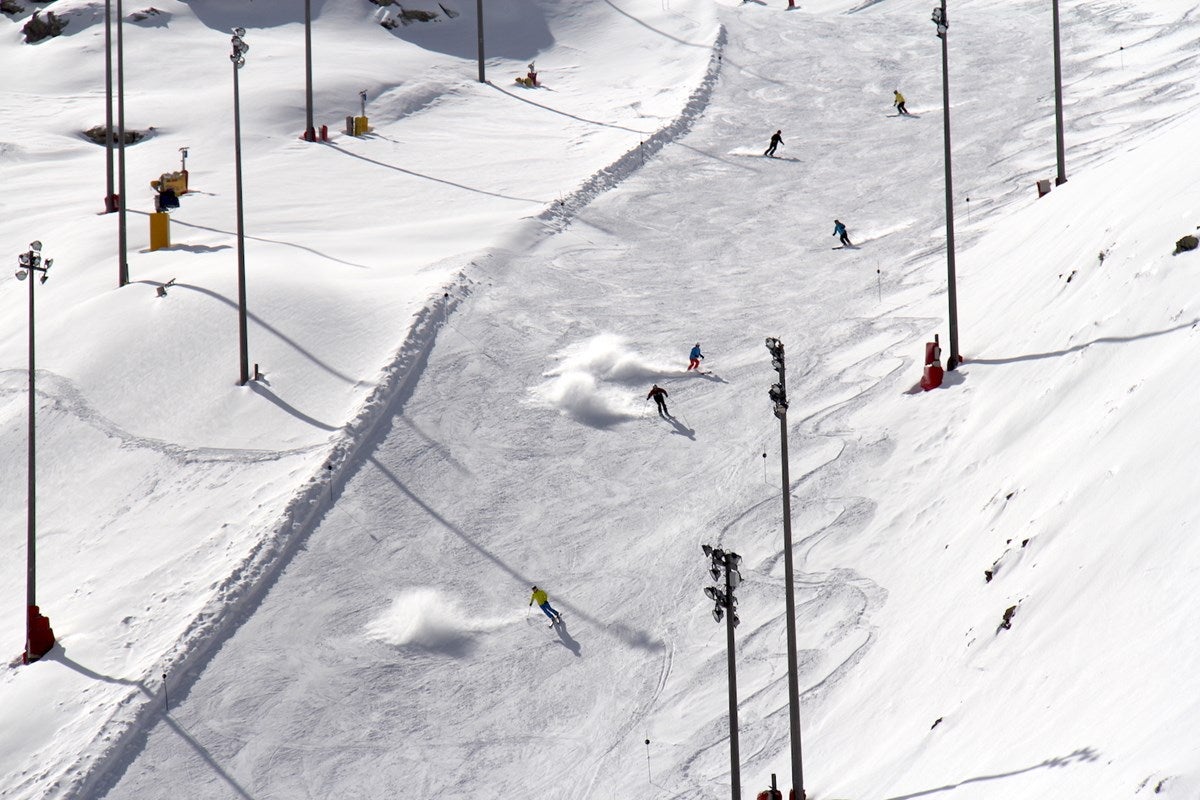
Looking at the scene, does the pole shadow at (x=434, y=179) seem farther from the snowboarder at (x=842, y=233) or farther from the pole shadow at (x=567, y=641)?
the pole shadow at (x=567, y=641)

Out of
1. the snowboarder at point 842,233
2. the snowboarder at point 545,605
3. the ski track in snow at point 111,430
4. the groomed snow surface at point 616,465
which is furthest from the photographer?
the snowboarder at point 842,233

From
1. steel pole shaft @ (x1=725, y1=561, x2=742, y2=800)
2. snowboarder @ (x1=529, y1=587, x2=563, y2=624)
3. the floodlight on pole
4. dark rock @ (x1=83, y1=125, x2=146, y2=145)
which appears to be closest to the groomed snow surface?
snowboarder @ (x1=529, y1=587, x2=563, y2=624)

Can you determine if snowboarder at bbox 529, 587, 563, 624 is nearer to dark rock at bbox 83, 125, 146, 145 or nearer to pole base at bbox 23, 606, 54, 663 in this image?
pole base at bbox 23, 606, 54, 663

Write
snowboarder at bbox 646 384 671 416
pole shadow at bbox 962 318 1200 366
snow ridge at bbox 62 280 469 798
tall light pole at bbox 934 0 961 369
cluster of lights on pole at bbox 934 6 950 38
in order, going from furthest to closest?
snowboarder at bbox 646 384 671 416, tall light pole at bbox 934 0 961 369, cluster of lights on pole at bbox 934 6 950 38, pole shadow at bbox 962 318 1200 366, snow ridge at bbox 62 280 469 798

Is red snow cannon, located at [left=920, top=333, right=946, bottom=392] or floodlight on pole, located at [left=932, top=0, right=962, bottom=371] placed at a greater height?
floodlight on pole, located at [left=932, top=0, right=962, bottom=371]

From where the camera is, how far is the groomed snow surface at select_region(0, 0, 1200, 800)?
20.2 meters

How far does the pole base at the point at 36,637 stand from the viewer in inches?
923

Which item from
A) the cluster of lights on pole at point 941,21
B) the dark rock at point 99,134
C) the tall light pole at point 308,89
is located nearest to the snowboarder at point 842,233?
the cluster of lights on pole at point 941,21

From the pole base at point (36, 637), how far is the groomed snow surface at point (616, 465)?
50cm

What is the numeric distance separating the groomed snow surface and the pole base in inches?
19.6

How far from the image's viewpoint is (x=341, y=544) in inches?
1021

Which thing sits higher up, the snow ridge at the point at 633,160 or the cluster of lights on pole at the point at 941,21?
the cluster of lights on pole at the point at 941,21

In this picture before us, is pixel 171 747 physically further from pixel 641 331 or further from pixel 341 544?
pixel 641 331

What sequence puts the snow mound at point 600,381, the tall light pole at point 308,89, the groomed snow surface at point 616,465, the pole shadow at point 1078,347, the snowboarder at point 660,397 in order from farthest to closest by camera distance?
the tall light pole at point 308,89
the snow mound at point 600,381
the snowboarder at point 660,397
the pole shadow at point 1078,347
the groomed snow surface at point 616,465
